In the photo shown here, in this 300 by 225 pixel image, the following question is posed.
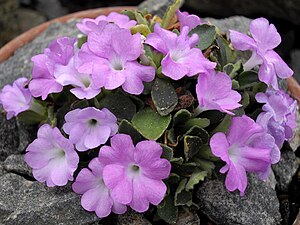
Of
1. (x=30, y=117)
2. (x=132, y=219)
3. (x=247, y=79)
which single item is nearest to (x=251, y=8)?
(x=247, y=79)

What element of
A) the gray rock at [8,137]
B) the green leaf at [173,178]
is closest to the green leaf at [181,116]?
the green leaf at [173,178]

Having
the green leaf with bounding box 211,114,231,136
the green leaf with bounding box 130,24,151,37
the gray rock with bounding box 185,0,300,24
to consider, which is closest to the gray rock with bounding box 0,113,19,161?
the green leaf with bounding box 130,24,151,37

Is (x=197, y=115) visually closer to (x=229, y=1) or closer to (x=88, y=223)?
(x=88, y=223)

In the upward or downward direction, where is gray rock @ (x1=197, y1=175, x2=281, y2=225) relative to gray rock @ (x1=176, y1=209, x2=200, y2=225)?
upward

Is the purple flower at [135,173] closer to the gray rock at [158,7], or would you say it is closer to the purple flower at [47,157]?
the purple flower at [47,157]

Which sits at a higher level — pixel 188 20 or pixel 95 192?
pixel 188 20

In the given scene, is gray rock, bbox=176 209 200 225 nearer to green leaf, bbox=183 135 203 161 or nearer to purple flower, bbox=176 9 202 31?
green leaf, bbox=183 135 203 161

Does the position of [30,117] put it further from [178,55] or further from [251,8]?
[251,8]
